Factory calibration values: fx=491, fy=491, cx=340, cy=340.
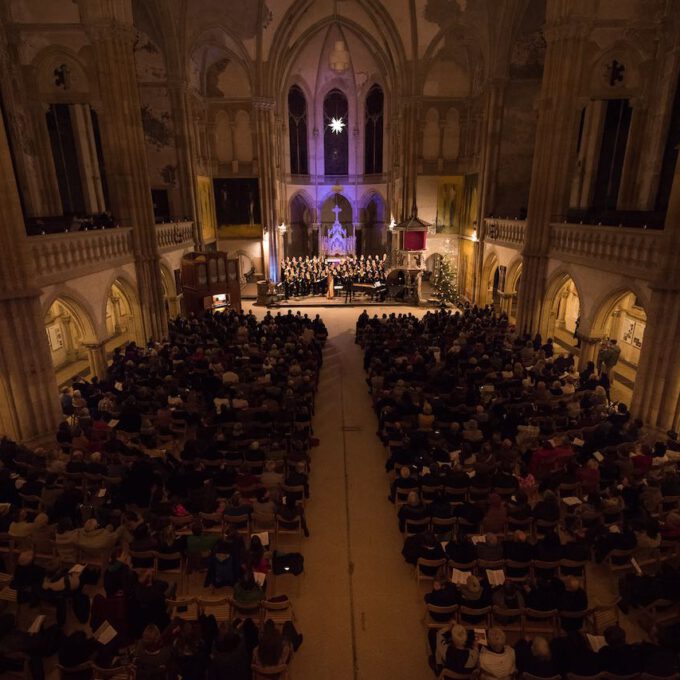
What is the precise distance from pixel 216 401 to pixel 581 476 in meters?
8.13

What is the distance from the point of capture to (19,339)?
11.4m

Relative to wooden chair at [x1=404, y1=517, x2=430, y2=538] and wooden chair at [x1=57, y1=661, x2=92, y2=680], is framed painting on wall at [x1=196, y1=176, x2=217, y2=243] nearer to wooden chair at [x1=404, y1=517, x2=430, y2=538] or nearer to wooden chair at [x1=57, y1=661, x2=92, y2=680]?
wooden chair at [x1=404, y1=517, x2=430, y2=538]

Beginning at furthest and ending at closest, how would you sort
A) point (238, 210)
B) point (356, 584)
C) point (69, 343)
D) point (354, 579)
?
point (238, 210), point (69, 343), point (354, 579), point (356, 584)

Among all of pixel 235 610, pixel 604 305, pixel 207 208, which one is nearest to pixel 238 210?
pixel 207 208

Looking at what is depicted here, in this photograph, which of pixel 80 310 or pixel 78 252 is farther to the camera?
pixel 80 310

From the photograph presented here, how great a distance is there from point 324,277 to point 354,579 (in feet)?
79.7

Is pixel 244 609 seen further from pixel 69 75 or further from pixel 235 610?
pixel 69 75

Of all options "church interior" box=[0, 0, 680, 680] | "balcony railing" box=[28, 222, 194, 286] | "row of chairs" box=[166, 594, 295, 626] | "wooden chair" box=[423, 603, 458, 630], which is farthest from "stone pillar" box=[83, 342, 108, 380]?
"wooden chair" box=[423, 603, 458, 630]

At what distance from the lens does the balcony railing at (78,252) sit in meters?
12.8

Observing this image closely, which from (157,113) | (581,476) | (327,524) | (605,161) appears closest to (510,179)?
(605,161)

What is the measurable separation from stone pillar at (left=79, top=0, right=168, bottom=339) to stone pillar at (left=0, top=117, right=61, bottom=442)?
19.0 feet

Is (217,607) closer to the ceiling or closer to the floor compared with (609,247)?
closer to the floor

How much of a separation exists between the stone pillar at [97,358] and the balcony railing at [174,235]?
597 cm

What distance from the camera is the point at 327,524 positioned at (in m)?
8.96
